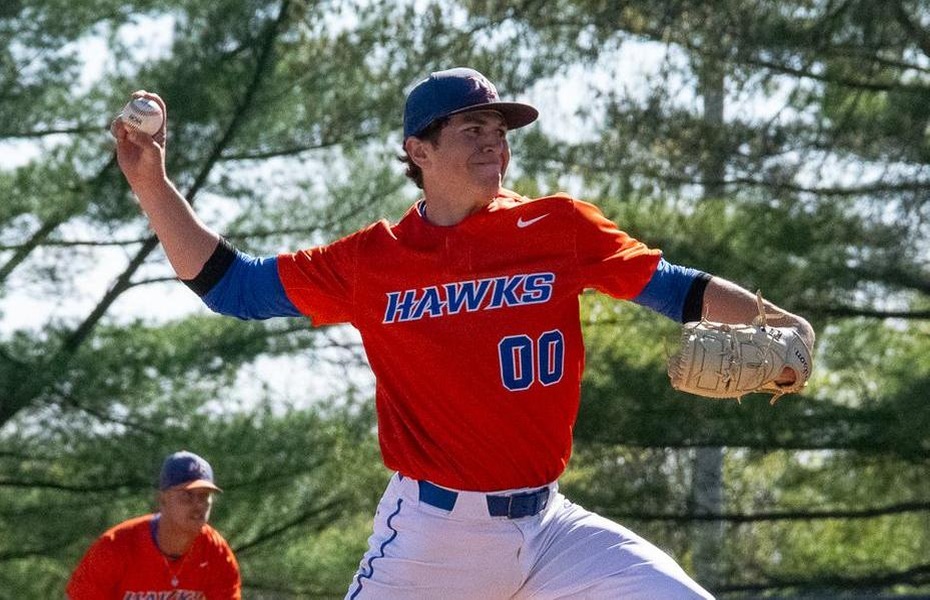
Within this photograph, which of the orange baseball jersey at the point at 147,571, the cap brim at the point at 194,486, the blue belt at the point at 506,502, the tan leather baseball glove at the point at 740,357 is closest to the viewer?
the tan leather baseball glove at the point at 740,357

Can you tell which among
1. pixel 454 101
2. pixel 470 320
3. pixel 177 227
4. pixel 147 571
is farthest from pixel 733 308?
pixel 147 571

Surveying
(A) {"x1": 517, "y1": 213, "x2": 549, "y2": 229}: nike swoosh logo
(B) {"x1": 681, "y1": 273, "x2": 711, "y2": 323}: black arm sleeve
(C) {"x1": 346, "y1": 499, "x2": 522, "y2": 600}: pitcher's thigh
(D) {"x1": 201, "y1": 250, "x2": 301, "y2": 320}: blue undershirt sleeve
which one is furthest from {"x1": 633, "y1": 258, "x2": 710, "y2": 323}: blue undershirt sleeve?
(D) {"x1": 201, "y1": 250, "x2": 301, "y2": 320}: blue undershirt sleeve

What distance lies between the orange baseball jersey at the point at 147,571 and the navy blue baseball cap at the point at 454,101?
12.7 ft

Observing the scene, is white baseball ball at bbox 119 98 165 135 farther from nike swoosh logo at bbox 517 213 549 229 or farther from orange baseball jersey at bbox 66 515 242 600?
orange baseball jersey at bbox 66 515 242 600


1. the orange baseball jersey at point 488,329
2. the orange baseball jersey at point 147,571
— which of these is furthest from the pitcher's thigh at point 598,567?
the orange baseball jersey at point 147,571

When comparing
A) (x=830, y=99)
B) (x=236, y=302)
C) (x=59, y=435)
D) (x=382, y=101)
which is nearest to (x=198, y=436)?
(x=59, y=435)

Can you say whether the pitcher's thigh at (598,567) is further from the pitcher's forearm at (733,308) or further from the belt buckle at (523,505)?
the pitcher's forearm at (733,308)

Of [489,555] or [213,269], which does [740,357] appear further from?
[213,269]

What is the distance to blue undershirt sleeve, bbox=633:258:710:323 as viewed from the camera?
15.1ft

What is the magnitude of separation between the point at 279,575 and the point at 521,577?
12318 millimetres

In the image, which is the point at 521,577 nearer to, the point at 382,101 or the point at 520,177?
the point at 520,177

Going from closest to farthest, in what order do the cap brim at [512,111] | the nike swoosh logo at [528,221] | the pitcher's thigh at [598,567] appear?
the pitcher's thigh at [598,567] < the nike swoosh logo at [528,221] < the cap brim at [512,111]

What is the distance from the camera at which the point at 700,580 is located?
15.1 metres

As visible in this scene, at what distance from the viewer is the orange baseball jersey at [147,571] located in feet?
26.2
